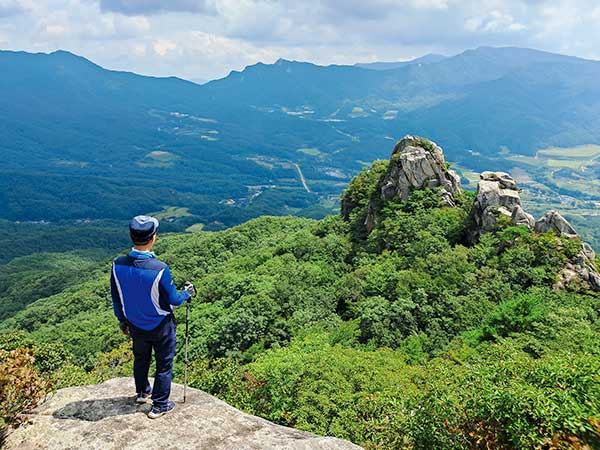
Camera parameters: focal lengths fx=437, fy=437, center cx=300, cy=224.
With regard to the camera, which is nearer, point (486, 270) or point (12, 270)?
point (486, 270)

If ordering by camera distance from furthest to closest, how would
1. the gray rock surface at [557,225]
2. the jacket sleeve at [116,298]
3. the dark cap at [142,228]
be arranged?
the gray rock surface at [557,225] → the jacket sleeve at [116,298] → the dark cap at [142,228]

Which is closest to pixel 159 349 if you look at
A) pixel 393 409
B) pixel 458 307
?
pixel 393 409

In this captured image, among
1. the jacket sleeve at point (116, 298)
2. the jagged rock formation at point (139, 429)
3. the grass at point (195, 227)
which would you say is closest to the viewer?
the jagged rock formation at point (139, 429)

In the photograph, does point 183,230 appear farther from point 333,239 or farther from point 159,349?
point 159,349

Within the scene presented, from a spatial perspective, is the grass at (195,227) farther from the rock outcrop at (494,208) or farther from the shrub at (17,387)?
the shrub at (17,387)

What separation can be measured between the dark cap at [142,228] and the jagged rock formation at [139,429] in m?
2.89

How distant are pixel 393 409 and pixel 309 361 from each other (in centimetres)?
625

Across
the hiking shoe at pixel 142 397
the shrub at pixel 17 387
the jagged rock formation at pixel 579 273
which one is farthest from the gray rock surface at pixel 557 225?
the shrub at pixel 17 387

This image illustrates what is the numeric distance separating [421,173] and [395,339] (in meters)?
17.7

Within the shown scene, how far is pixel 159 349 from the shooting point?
7500 mm

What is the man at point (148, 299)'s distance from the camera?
23.1 feet

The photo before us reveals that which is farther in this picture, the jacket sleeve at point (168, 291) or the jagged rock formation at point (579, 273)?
the jagged rock formation at point (579, 273)

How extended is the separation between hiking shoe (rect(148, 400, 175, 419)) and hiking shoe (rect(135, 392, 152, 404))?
44 cm

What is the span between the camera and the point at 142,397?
757cm
